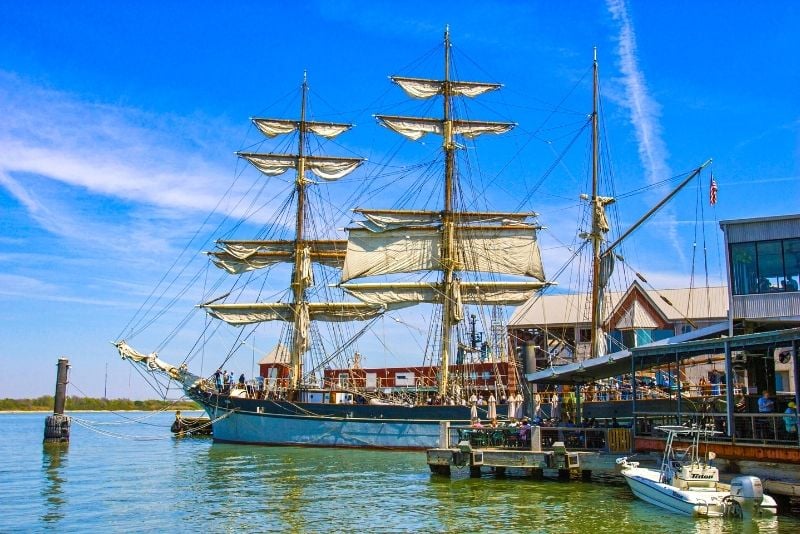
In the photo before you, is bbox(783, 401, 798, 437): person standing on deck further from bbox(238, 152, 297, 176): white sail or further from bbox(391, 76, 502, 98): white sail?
bbox(238, 152, 297, 176): white sail

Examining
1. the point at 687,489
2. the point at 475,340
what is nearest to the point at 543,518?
the point at 687,489

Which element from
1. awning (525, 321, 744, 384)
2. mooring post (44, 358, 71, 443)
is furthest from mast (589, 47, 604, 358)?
mooring post (44, 358, 71, 443)

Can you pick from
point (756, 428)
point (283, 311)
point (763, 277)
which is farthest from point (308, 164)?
point (756, 428)

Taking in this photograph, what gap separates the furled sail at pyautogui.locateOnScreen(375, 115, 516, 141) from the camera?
58.1 m

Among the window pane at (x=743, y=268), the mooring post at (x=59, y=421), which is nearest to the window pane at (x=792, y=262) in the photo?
the window pane at (x=743, y=268)

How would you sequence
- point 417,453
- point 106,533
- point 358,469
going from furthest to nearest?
point 417,453, point 358,469, point 106,533

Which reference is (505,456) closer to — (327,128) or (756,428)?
(756,428)

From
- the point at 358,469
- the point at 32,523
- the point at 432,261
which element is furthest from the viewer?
the point at 432,261

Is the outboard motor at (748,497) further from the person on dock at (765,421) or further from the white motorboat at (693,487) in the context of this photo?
the person on dock at (765,421)

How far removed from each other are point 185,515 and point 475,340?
37104 mm

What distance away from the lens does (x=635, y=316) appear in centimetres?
5284

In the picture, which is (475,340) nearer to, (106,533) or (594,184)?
(594,184)

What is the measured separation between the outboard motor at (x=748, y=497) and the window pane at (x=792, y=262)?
6974 millimetres

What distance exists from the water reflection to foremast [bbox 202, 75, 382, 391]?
15.3 m
